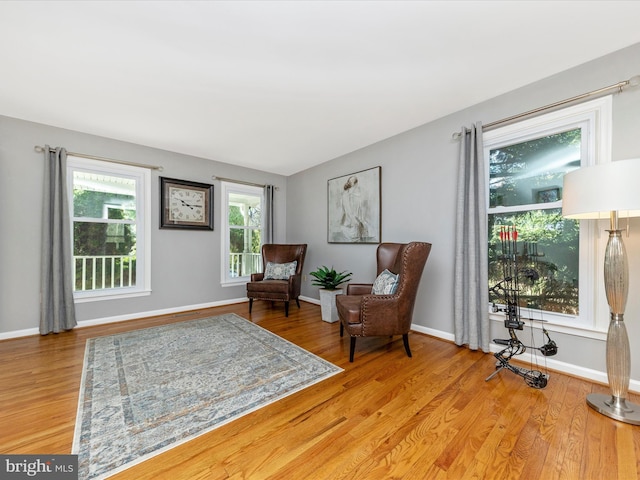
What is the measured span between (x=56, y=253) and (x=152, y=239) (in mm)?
992

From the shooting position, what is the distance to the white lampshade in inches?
55.3

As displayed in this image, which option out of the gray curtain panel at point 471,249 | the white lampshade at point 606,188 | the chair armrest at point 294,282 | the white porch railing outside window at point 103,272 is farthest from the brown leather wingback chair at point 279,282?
the white lampshade at point 606,188

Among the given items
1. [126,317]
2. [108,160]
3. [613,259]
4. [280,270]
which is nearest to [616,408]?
[613,259]

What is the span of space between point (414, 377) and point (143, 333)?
115 inches

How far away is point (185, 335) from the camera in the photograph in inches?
116

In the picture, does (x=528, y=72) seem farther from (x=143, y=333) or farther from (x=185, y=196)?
(x=143, y=333)

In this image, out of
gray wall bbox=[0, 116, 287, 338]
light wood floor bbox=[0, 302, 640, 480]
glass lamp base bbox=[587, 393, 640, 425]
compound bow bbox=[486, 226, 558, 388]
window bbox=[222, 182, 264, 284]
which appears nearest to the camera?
light wood floor bbox=[0, 302, 640, 480]

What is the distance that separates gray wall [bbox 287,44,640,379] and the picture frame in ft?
1.27

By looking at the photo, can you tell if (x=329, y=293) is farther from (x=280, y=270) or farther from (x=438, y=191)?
(x=438, y=191)

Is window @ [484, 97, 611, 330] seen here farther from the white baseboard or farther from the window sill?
the white baseboard

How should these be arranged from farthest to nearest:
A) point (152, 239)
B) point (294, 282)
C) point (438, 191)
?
point (294, 282) → point (152, 239) → point (438, 191)

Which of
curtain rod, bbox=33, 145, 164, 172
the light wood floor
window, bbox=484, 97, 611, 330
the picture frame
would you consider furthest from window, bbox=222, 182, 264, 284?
the picture frame

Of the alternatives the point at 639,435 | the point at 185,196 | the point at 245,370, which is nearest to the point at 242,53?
the point at 245,370

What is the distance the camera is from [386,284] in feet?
8.64
